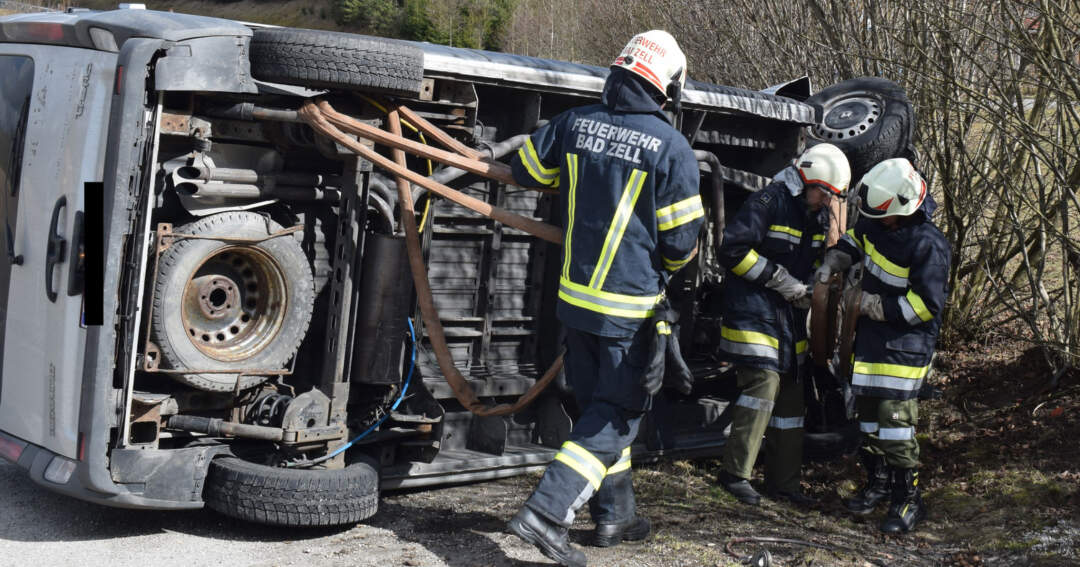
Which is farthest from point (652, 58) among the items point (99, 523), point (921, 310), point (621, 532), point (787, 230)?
point (99, 523)

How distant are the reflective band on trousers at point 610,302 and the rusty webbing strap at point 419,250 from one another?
358 millimetres

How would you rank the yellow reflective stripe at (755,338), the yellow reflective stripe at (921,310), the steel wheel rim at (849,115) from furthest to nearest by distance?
the steel wheel rim at (849,115), the yellow reflective stripe at (755,338), the yellow reflective stripe at (921,310)

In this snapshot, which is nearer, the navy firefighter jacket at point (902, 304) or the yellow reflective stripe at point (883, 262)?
the navy firefighter jacket at point (902, 304)

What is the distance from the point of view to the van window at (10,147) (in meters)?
4.33

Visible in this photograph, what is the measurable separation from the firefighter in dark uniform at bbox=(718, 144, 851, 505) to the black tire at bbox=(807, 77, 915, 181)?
25.1 inches

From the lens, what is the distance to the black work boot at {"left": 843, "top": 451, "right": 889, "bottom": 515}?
5.21 metres

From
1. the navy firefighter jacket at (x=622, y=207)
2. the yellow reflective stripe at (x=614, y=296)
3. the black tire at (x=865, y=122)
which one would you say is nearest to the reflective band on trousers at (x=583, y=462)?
the navy firefighter jacket at (x=622, y=207)

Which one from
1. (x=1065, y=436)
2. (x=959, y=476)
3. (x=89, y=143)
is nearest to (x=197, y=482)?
(x=89, y=143)

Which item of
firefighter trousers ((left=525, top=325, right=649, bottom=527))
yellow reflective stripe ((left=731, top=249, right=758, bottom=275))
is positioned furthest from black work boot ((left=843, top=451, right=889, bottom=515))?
firefighter trousers ((left=525, top=325, right=649, bottom=527))

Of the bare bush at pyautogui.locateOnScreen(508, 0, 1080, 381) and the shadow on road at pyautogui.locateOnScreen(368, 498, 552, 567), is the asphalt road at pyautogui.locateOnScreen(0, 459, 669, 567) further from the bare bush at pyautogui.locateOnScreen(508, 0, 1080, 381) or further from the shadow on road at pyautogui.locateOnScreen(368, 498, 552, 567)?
the bare bush at pyautogui.locateOnScreen(508, 0, 1080, 381)

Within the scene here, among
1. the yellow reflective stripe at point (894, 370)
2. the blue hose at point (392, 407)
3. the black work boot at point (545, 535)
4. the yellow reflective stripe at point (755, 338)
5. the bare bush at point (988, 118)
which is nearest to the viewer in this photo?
the black work boot at point (545, 535)

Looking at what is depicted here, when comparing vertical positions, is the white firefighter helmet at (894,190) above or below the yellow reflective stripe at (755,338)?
above

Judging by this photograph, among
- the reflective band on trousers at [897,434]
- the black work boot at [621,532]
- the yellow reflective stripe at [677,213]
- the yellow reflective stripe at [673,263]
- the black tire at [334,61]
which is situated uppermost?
the black tire at [334,61]

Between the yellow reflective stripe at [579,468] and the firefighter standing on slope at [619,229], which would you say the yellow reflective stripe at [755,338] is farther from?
the yellow reflective stripe at [579,468]
